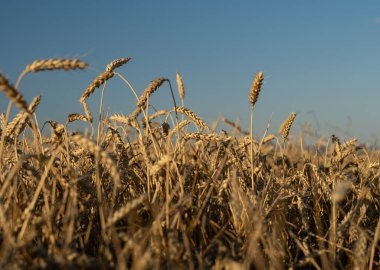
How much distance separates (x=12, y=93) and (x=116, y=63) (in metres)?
1.10

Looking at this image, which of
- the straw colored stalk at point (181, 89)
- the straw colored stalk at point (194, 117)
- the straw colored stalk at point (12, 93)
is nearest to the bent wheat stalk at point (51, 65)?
the straw colored stalk at point (12, 93)

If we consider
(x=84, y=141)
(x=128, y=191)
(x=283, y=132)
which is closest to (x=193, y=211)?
(x=128, y=191)

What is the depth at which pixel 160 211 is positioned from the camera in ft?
6.84

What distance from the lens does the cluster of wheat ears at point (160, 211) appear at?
62.4 inches

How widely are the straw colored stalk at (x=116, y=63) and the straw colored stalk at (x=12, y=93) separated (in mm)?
958

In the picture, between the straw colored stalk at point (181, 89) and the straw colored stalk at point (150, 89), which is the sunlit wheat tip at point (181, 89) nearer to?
the straw colored stalk at point (181, 89)

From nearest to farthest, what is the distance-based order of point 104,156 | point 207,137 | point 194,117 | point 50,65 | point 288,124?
point 104,156 → point 50,65 → point 207,137 → point 194,117 → point 288,124

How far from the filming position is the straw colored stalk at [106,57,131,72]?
2.56 metres

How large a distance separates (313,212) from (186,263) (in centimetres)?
115

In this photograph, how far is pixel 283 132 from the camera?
3176mm

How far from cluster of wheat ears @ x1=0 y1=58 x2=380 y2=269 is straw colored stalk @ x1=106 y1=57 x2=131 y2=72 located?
0.5 inches

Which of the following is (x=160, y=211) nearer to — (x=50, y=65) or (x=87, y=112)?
(x=50, y=65)

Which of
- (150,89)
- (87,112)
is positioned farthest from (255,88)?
(87,112)

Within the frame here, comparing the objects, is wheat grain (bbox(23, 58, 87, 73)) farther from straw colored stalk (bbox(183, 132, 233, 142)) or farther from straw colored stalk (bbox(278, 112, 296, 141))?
straw colored stalk (bbox(278, 112, 296, 141))
